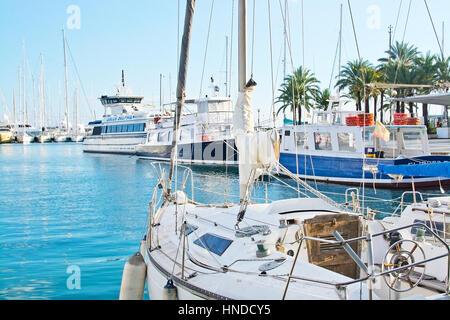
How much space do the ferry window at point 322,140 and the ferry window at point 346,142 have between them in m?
0.78

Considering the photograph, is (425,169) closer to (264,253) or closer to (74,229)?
(264,253)

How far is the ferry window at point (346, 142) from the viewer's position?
91.6 ft

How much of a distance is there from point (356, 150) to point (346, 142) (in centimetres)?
88

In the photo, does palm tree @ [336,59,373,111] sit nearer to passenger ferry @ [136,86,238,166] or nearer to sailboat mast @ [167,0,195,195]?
passenger ferry @ [136,86,238,166]

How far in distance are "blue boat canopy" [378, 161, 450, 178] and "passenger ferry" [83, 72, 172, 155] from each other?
134 feet

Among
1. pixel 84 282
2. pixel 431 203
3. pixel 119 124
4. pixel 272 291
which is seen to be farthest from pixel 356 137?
pixel 119 124

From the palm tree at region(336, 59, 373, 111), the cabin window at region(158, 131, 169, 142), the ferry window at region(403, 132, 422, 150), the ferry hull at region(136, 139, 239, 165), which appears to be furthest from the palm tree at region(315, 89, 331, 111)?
the ferry window at region(403, 132, 422, 150)

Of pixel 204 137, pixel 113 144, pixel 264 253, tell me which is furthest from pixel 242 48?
pixel 113 144

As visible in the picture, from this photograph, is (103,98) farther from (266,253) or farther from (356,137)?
(266,253)

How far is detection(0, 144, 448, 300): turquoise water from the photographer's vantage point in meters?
11.3

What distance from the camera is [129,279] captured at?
828cm

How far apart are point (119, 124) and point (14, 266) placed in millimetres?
60194

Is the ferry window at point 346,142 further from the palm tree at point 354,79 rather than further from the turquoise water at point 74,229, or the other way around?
→ the palm tree at point 354,79

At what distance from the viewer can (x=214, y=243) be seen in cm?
800
